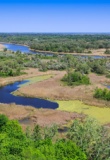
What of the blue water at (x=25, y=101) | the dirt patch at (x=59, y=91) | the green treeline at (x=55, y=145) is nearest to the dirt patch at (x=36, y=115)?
the blue water at (x=25, y=101)

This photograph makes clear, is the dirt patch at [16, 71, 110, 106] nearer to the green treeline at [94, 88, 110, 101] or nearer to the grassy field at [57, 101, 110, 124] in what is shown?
the green treeline at [94, 88, 110, 101]

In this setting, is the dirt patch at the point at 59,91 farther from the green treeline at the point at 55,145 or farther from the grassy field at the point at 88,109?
the green treeline at the point at 55,145

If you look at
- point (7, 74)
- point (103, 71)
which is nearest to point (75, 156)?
point (7, 74)

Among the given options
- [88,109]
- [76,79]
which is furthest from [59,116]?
[76,79]

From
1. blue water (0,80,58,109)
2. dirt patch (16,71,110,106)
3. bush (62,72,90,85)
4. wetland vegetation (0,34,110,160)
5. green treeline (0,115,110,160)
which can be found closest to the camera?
green treeline (0,115,110,160)

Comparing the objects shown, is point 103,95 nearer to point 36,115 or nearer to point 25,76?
point 36,115

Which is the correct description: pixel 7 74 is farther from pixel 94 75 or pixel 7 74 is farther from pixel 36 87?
pixel 94 75

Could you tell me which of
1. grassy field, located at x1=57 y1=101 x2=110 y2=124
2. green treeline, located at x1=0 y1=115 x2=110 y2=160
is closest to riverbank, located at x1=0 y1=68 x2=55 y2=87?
grassy field, located at x1=57 y1=101 x2=110 y2=124
